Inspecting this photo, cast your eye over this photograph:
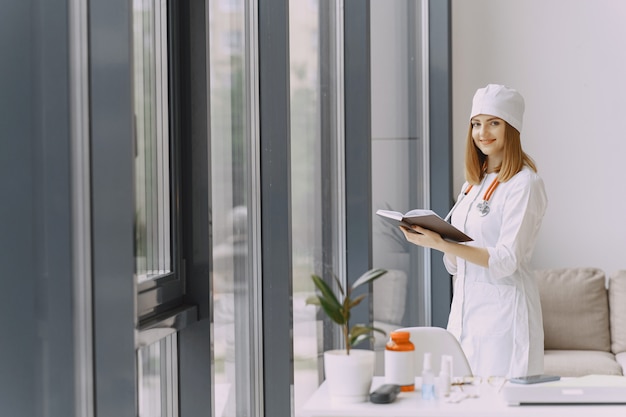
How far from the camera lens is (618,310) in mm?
4754

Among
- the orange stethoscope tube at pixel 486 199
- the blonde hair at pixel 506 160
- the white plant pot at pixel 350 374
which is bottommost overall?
the white plant pot at pixel 350 374

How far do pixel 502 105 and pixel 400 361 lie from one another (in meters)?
1.36

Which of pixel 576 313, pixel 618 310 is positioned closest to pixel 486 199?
pixel 576 313

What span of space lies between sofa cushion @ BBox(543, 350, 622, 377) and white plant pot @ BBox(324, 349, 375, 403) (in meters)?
2.28

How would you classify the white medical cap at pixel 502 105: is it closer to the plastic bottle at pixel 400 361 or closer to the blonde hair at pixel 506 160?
the blonde hair at pixel 506 160

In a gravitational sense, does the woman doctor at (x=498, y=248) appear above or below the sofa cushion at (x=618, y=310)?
above

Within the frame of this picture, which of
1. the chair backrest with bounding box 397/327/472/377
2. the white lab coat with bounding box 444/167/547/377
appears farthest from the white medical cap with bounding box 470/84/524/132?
the chair backrest with bounding box 397/327/472/377

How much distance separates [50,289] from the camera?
139 cm

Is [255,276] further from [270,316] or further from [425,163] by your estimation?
[425,163]

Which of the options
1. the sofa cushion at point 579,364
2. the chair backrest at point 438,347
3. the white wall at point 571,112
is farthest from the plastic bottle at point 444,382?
the white wall at point 571,112

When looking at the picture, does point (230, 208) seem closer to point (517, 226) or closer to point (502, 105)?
point (517, 226)

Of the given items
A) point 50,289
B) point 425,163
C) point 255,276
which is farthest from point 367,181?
point 50,289

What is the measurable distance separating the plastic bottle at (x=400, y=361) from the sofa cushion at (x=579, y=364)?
6.90 feet

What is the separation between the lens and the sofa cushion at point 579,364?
4.30 metres
